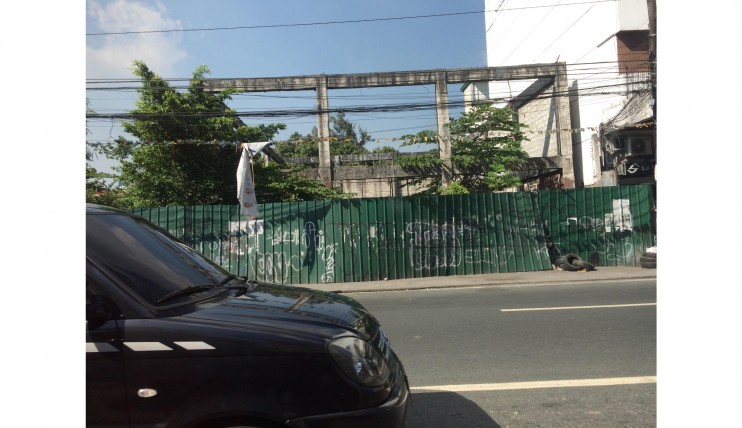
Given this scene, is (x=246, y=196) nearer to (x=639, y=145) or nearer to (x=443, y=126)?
(x=443, y=126)

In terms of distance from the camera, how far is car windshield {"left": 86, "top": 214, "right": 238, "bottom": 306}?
2.56 metres

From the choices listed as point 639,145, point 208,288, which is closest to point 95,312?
point 208,288

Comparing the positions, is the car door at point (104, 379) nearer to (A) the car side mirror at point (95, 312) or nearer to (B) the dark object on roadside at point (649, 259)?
(A) the car side mirror at point (95, 312)

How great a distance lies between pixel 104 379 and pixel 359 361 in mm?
1228

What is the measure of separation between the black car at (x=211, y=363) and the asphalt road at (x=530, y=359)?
1.62 metres

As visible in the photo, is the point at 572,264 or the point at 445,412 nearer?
the point at 445,412

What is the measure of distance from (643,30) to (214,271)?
21709mm

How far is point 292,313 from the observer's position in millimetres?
2715

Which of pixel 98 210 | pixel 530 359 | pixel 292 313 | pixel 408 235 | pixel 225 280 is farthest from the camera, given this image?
pixel 408 235

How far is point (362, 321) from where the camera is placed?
3.00 metres

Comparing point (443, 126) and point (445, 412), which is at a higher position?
point (443, 126)

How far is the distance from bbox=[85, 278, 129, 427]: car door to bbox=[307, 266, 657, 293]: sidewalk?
9479 millimetres

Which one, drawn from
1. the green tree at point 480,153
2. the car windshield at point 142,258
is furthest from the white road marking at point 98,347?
the green tree at point 480,153

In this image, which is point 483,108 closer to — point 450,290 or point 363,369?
point 450,290
